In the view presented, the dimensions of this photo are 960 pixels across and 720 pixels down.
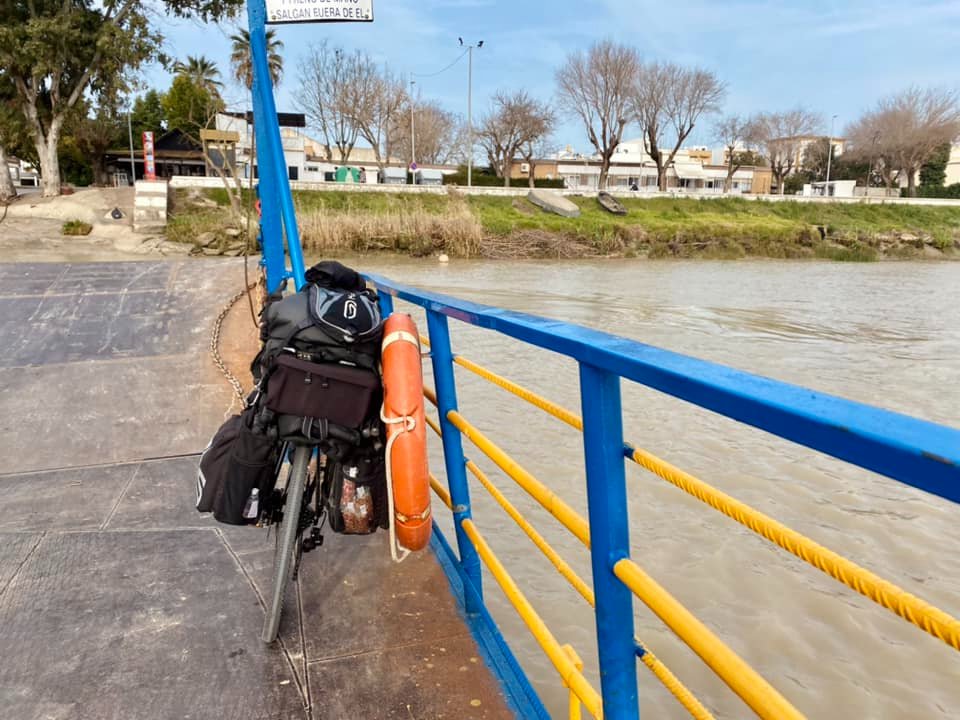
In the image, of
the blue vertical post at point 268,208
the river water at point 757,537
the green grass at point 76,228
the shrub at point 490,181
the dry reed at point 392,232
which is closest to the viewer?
the river water at point 757,537

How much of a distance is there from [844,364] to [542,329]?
381 inches

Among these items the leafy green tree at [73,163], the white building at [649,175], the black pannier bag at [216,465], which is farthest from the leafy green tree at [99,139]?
the white building at [649,175]

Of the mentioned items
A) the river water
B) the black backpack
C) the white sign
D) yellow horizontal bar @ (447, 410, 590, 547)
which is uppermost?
the white sign

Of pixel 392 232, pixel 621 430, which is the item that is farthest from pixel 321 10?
pixel 392 232

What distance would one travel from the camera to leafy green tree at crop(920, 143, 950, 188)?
6216 centimetres

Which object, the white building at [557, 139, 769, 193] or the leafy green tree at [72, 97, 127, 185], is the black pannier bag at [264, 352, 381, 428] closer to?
the leafy green tree at [72, 97, 127, 185]

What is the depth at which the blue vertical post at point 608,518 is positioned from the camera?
3.87 feet

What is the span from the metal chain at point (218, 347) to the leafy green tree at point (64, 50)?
2238 cm

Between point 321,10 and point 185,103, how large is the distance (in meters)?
50.0

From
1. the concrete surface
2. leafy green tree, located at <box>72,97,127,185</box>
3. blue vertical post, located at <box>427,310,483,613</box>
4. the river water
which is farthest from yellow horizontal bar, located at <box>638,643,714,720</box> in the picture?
leafy green tree, located at <box>72,97,127,185</box>

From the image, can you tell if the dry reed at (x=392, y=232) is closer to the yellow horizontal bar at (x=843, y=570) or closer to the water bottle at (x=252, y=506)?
the water bottle at (x=252, y=506)

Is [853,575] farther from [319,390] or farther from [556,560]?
[319,390]

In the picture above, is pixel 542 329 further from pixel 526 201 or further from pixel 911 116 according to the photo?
pixel 911 116

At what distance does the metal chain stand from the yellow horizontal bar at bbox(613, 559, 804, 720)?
145 inches
